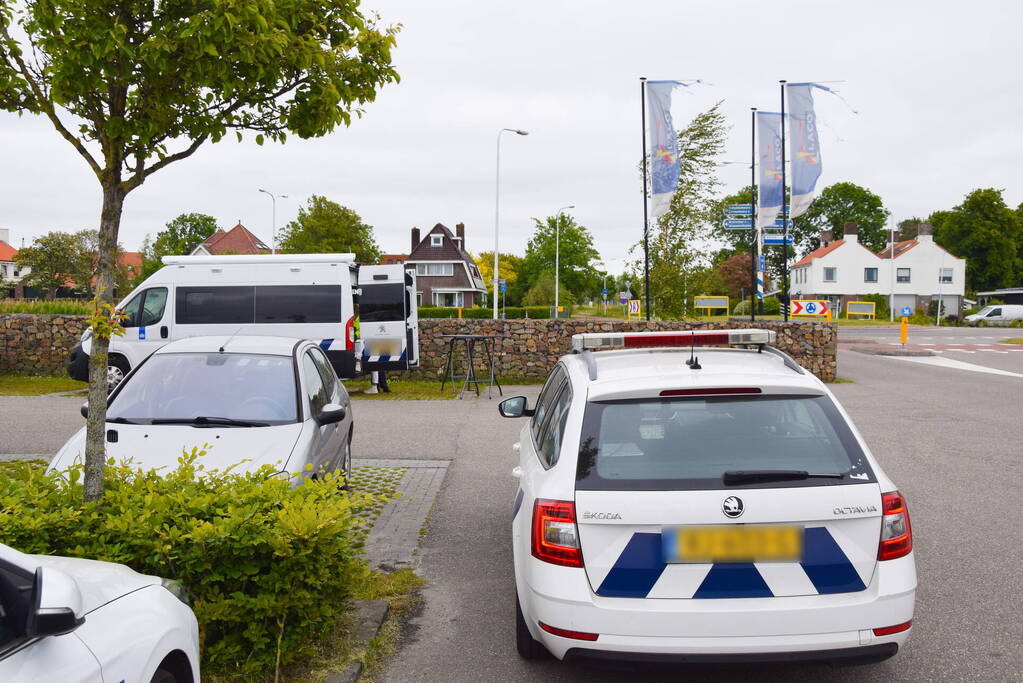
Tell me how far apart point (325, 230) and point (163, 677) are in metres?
46.2

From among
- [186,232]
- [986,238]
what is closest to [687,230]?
[986,238]

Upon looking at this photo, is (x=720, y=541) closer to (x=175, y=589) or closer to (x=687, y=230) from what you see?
(x=175, y=589)

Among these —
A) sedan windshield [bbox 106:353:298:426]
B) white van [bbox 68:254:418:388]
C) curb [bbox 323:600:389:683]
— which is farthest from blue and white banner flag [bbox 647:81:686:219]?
curb [bbox 323:600:389:683]

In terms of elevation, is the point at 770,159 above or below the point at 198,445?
above

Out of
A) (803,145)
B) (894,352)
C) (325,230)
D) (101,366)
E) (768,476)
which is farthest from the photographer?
(325,230)

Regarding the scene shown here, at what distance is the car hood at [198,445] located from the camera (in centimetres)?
540

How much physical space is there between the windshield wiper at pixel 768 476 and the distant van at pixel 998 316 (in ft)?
211

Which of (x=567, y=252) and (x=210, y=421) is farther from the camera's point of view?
(x=567, y=252)

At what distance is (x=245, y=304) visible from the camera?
16.0 m

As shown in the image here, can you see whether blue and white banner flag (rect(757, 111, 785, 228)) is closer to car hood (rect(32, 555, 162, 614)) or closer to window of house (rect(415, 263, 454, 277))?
car hood (rect(32, 555, 162, 614))

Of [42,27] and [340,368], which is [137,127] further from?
[340,368]

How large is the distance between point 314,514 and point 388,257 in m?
104

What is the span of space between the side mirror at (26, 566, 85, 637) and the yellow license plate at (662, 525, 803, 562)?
2.09m

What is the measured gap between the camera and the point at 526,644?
13.9 feet
